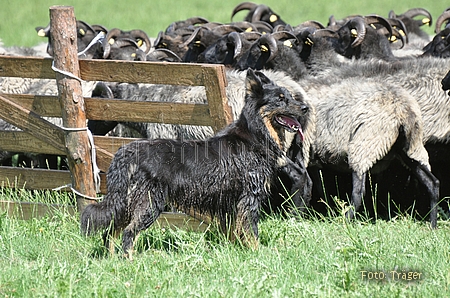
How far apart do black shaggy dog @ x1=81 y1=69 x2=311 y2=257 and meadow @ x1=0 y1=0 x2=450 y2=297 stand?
250 mm

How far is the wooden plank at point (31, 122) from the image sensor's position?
20.6 feet

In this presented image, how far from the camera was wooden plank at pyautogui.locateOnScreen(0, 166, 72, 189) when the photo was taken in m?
6.61

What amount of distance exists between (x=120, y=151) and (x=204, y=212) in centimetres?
88

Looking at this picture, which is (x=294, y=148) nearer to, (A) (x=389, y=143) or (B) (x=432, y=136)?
Result: (A) (x=389, y=143)

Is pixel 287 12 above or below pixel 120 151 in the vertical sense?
below

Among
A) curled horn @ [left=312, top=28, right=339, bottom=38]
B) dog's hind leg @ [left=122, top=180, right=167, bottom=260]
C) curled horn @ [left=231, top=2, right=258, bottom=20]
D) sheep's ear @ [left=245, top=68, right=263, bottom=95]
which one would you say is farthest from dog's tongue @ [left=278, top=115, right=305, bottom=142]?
curled horn @ [left=231, top=2, right=258, bottom=20]

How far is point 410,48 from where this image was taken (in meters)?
13.6

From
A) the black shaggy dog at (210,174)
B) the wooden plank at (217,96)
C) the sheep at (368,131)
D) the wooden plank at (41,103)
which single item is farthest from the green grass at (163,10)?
the black shaggy dog at (210,174)

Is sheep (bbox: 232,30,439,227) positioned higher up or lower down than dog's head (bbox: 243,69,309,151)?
lower down

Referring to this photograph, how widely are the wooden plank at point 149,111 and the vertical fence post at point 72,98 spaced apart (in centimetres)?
15

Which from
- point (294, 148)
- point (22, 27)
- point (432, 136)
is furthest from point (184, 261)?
point (22, 27)

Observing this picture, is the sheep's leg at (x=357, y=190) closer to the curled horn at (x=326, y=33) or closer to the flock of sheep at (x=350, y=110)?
the flock of sheep at (x=350, y=110)

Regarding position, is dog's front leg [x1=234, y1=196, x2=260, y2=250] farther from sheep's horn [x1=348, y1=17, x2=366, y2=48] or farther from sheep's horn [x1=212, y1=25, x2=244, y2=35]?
sheep's horn [x1=212, y1=25, x2=244, y2=35]

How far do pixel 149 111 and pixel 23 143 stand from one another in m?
1.44
